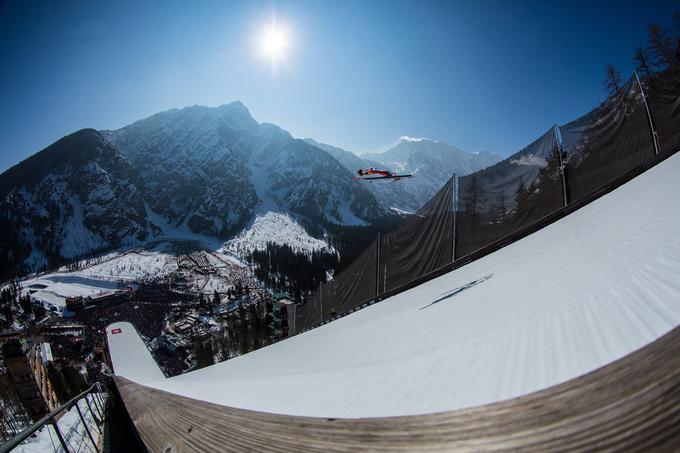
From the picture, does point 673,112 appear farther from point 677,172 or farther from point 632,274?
point 632,274

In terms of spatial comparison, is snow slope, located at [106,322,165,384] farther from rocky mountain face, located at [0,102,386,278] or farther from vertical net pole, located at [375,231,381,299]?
rocky mountain face, located at [0,102,386,278]

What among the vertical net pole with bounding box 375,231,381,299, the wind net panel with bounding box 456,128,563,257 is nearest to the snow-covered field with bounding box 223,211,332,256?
the vertical net pole with bounding box 375,231,381,299

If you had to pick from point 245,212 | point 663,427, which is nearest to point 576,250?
point 663,427

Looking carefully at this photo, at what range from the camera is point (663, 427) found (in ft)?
0.99

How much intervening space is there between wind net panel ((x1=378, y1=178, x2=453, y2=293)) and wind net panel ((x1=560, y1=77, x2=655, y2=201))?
2030 mm

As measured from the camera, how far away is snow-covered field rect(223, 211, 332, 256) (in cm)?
14662

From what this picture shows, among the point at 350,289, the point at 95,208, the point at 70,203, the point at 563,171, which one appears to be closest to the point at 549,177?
the point at 563,171

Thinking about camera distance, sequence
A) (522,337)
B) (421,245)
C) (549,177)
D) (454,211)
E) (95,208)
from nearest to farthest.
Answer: (522,337) → (549,177) → (454,211) → (421,245) → (95,208)

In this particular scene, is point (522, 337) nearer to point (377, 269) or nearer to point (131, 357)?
point (377, 269)

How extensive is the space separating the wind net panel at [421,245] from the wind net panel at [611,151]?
79.9 inches

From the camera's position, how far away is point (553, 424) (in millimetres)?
395

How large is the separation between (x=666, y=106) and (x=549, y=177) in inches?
82.7

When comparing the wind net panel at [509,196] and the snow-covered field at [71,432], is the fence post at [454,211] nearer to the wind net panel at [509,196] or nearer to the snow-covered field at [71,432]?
the wind net panel at [509,196]

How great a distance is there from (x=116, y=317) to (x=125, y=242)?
335 ft
